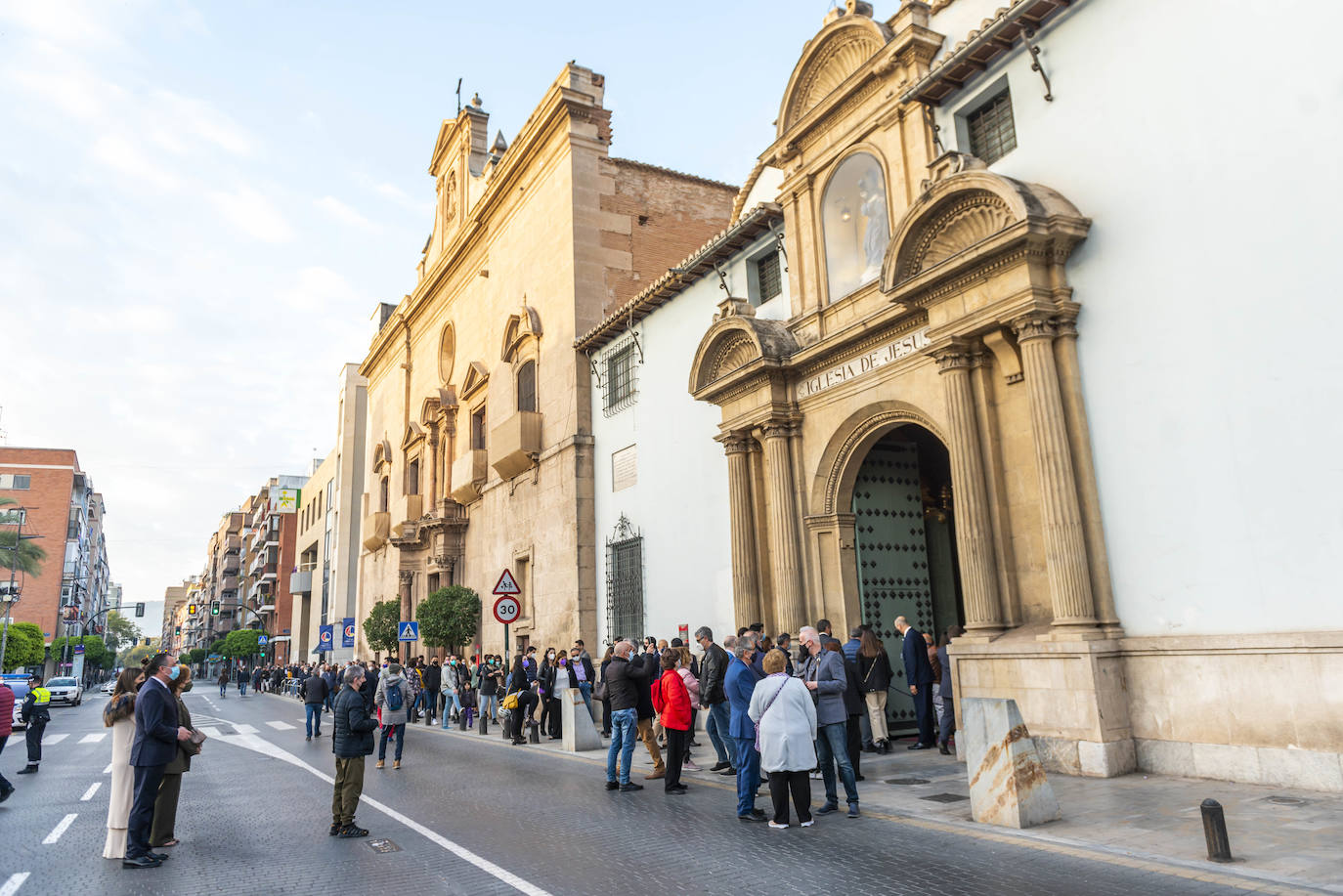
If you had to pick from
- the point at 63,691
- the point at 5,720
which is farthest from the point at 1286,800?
the point at 63,691

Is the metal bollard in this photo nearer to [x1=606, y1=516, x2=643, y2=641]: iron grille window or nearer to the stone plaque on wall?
[x1=606, y1=516, x2=643, y2=641]: iron grille window

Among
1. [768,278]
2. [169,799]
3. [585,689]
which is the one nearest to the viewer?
[169,799]

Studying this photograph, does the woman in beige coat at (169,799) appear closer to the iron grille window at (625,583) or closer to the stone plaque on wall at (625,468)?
Result: the iron grille window at (625,583)

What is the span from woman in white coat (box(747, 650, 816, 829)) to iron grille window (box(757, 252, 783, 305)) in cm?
972

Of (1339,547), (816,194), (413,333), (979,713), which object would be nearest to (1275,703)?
(1339,547)

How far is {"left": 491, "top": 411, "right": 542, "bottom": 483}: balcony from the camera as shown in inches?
923

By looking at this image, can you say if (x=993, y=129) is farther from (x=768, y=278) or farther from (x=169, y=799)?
(x=169, y=799)

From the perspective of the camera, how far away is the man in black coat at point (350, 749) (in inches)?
313

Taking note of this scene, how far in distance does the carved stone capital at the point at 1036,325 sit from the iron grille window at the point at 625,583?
10.7 meters

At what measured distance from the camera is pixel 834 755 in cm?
879

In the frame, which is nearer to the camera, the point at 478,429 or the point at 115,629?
the point at 478,429

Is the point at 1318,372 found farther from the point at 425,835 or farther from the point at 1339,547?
the point at 425,835

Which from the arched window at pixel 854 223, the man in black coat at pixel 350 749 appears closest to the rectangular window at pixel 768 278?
the arched window at pixel 854 223

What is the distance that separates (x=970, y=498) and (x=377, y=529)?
101 feet
